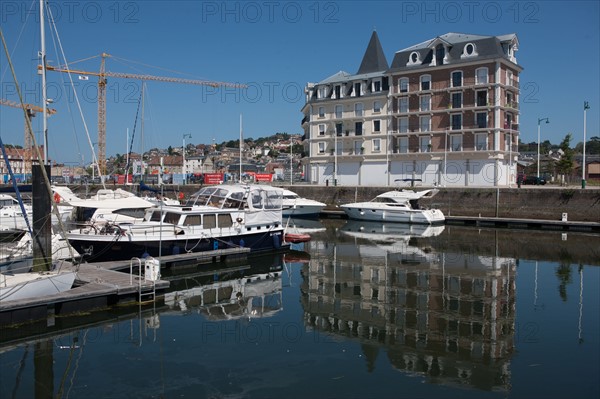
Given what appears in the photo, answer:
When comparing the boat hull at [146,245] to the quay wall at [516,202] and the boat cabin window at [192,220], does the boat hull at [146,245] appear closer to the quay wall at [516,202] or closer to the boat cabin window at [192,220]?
the boat cabin window at [192,220]

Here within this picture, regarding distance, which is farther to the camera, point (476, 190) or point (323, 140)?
point (323, 140)

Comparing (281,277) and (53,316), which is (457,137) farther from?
(53,316)

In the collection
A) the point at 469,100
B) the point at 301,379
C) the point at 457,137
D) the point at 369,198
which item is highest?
the point at 469,100

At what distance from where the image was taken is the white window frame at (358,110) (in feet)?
232

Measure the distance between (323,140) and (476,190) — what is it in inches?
1087

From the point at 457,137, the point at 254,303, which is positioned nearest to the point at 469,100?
the point at 457,137

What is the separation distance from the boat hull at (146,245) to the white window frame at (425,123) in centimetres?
4184

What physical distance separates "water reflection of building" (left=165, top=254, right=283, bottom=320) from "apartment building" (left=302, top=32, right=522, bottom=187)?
38.0m

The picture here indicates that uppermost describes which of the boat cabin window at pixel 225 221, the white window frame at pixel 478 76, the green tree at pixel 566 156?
the white window frame at pixel 478 76

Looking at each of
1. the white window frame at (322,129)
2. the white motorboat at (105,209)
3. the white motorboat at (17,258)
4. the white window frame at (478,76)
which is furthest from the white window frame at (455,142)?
the white motorboat at (17,258)

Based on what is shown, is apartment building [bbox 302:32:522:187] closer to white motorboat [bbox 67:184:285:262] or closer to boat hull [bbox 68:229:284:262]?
white motorboat [bbox 67:184:285:262]

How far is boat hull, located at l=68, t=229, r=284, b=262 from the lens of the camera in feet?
76.6

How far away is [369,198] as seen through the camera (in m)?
57.9

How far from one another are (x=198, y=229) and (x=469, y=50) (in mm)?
47650
